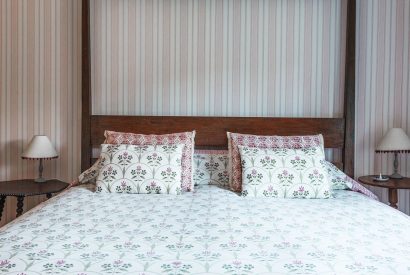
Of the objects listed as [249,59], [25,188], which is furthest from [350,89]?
[25,188]

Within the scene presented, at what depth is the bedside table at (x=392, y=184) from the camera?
2.53 metres

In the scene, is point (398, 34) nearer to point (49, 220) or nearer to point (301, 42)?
point (301, 42)

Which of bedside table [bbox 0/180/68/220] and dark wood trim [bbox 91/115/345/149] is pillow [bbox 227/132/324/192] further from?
bedside table [bbox 0/180/68/220]

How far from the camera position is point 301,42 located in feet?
9.53

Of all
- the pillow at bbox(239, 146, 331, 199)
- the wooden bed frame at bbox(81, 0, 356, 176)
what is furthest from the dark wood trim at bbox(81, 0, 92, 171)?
the pillow at bbox(239, 146, 331, 199)

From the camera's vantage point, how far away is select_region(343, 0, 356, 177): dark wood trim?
2787mm

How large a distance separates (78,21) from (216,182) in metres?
1.68

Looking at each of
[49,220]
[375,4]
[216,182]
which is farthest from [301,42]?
[49,220]

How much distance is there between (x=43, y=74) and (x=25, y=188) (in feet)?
3.04

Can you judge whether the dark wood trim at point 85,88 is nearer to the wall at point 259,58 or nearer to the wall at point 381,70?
the wall at point 259,58

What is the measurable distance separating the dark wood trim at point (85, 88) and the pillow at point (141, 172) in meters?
0.57

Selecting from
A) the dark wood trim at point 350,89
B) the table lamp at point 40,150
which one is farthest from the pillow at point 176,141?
the dark wood trim at point 350,89

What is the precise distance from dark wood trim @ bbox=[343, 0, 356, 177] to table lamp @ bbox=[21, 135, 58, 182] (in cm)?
220

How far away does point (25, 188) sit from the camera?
265 cm
